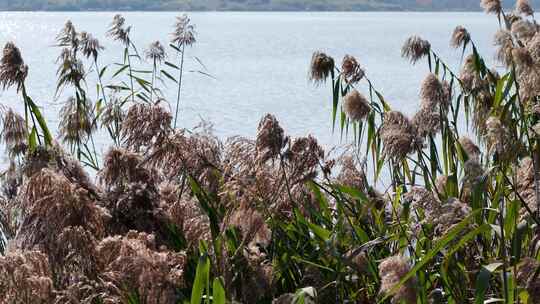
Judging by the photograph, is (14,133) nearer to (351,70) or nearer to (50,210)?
(50,210)

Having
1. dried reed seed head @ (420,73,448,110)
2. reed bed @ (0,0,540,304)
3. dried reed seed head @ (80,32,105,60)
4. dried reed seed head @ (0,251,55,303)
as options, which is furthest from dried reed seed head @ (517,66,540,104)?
dried reed seed head @ (80,32,105,60)

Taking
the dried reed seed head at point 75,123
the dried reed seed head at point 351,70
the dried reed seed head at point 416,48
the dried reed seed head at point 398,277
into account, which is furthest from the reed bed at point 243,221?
the dried reed seed head at point 75,123

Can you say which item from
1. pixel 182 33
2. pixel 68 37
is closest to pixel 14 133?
pixel 68 37

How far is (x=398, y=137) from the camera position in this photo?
2.23 meters

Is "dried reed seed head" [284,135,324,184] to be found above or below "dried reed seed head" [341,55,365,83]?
below

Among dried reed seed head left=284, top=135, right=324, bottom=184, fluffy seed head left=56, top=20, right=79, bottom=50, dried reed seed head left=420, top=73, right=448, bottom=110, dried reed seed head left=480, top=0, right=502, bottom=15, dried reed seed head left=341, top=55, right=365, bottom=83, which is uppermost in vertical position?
dried reed seed head left=480, top=0, right=502, bottom=15

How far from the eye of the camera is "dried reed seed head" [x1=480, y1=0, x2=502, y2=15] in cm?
333

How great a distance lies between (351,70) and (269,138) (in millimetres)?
1259

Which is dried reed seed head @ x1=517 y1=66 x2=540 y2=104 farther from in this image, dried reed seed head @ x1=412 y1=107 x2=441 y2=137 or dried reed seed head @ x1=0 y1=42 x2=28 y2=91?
dried reed seed head @ x1=0 y1=42 x2=28 y2=91

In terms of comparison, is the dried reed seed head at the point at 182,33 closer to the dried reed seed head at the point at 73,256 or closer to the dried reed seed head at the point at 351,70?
the dried reed seed head at the point at 351,70

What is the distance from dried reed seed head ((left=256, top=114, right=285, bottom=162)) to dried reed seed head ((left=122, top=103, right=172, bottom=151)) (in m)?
0.21

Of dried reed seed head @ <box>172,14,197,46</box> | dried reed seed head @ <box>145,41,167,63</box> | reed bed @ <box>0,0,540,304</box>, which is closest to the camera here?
reed bed @ <box>0,0,540,304</box>

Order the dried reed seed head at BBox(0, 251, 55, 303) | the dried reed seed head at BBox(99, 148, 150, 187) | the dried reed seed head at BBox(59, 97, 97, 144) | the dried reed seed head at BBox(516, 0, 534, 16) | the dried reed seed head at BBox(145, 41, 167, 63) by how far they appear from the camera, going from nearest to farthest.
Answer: the dried reed seed head at BBox(0, 251, 55, 303) < the dried reed seed head at BBox(99, 148, 150, 187) < the dried reed seed head at BBox(59, 97, 97, 144) < the dried reed seed head at BBox(516, 0, 534, 16) < the dried reed seed head at BBox(145, 41, 167, 63)

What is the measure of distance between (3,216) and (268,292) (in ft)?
2.33
